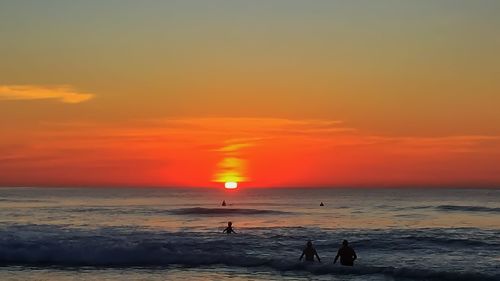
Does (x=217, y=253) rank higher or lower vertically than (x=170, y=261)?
higher

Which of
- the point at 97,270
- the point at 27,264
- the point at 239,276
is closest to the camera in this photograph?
the point at 239,276

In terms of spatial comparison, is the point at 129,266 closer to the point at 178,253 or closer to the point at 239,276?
the point at 178,253

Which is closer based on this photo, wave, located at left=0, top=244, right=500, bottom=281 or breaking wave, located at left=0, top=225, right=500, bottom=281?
wave, located at left=0, top=244, right=500, bottom=281

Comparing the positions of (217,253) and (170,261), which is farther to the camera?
(217,253)

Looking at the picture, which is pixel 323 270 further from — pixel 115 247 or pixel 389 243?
pixel 389 243

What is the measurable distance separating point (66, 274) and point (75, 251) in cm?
→ 600

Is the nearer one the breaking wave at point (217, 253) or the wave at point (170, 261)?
the wave at point (170, 261)

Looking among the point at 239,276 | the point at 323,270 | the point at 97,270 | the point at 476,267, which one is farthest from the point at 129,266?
the point at 476,267

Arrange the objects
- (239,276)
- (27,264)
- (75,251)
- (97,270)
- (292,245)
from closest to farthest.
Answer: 1. (239,276)
2. (97,270)
3. (27,264)
4. (75,251)
5. (292,245)

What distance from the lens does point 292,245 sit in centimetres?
3962

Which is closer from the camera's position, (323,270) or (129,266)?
(323,270)

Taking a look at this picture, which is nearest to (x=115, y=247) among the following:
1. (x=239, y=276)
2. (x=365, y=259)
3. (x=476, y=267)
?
(x=239, y=276)

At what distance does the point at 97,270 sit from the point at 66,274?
1.77 m

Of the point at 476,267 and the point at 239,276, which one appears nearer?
the point at 239,276
